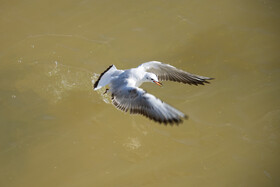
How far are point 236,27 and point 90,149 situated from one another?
11.0 ft

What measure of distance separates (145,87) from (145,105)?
1.38 metres

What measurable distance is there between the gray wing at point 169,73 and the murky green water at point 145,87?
0.40 metres

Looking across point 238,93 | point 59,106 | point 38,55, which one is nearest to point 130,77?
point 59,106

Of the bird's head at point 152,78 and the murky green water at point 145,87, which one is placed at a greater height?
the bird's head at point 152,78

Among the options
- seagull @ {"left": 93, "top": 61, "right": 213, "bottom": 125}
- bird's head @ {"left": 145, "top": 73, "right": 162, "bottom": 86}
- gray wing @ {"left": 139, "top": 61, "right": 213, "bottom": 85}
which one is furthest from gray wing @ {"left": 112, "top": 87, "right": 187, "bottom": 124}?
gray wing @ {"left": 139, "top": 61, "right": 213, "bottom": 85}

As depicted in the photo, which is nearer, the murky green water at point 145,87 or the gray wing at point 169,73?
the murky green water at point 145,87

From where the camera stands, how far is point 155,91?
16.5 feet

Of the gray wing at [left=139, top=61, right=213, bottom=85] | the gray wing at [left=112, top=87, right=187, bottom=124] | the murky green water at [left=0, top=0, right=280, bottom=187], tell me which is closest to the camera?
the gray wing at [left=112, top=87, right=187, bottom=124]

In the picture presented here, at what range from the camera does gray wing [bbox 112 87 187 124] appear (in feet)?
11.6

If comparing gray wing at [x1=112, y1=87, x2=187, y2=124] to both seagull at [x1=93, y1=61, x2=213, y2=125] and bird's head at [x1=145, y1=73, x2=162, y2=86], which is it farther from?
bird's head at [x1=145, y1=73, x2=162, y2=86]

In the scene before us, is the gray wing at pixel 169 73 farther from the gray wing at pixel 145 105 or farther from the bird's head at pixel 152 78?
the gray wing at pixel 145 105

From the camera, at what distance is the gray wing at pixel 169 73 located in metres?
4.39

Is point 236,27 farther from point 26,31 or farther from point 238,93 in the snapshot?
point 26,31

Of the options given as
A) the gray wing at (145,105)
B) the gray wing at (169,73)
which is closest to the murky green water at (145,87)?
the gray wing at (169,73)
